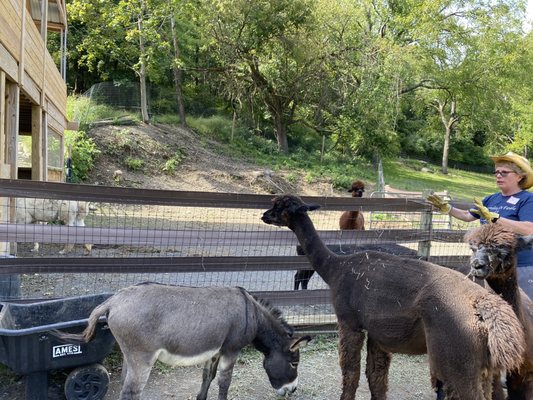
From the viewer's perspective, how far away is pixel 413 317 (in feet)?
11.1

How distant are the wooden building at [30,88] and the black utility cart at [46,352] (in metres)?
3.34

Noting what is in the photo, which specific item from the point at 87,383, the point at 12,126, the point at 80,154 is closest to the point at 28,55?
the point at 12,126

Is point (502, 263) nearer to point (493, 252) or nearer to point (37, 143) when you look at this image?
point (493, 252)

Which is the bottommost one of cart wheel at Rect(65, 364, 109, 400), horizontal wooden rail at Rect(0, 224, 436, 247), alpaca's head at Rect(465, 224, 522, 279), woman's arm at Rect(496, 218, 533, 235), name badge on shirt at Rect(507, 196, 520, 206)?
cart wheel at Rect(65, 364, 109, 400)

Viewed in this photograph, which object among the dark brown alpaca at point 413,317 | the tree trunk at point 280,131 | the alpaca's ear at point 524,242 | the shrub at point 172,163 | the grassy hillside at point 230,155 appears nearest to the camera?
the dark brown alpaca at point 413,317

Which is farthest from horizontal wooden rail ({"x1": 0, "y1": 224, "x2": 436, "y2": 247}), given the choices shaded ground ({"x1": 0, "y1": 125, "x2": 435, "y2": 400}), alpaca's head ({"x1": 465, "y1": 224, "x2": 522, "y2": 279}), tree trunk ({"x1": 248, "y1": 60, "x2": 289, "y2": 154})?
tree trunk ({"x1": 248, "y1": 60, "x2": 289, "y2": 154})

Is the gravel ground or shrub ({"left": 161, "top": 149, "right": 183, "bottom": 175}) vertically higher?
shrub ({"left": 161, "top": 149, "right": 183, "bottom": 175})

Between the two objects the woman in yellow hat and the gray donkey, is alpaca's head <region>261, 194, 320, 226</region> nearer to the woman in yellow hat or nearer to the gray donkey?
the gray donkey

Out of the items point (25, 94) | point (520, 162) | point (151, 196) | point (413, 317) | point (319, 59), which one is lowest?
point (413, 317)

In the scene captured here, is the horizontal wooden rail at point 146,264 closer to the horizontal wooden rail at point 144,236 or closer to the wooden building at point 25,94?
the horizontal wooden rail at point 144,236

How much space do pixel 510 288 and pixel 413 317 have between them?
29.3 inches

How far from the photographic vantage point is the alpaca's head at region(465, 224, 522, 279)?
10.5 ft

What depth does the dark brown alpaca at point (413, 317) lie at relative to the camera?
3.05m

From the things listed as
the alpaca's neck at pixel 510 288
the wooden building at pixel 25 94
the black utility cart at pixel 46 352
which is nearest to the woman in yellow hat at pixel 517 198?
the alpaca's neck at pixel 510 288
